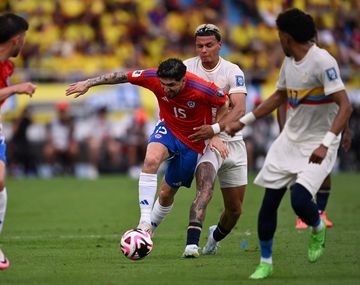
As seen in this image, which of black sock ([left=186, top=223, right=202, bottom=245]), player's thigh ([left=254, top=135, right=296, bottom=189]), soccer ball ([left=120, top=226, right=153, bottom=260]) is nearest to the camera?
player's thigh ([left=254, top=135, right=296, bottom=189])

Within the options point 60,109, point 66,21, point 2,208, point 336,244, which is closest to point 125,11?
point 66,21

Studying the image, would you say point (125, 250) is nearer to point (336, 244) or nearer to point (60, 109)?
point (336, 244)

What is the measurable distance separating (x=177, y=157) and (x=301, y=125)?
2164 millimetres

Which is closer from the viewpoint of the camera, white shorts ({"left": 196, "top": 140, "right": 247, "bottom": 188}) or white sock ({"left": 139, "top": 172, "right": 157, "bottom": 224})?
white sock ({"left": 139, "top": 172, "right": 157, "bottom": 224})

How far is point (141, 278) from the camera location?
29.2 feet

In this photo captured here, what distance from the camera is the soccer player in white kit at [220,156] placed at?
1077 cm

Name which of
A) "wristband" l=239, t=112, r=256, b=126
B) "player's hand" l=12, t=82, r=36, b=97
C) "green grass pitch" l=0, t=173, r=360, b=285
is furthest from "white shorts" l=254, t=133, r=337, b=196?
"player's hand" l=12, t=82, r=36, b=97

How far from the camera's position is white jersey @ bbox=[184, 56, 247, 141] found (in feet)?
36.3

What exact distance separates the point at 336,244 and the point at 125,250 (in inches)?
127

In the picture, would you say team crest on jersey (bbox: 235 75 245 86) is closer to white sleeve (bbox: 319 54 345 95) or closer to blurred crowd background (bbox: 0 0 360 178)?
white sleeve (bbox: 319 54 345 95)

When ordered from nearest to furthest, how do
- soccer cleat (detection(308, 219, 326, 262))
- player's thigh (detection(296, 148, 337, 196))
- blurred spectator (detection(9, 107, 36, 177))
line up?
player's thigh (detection(296, 148, 337, 196))
soccer cleat (detection(308, 219, 326, 262))
blurred spectator (detection(9, 107, 36, 177))

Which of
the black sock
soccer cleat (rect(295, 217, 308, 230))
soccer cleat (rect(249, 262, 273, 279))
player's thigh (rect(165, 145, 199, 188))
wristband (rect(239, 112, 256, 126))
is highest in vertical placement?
wristband (rect(239, 112, 256, 126))

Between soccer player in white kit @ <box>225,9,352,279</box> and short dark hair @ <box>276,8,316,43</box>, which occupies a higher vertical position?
short dark hair @ <box>276,8,316,43</box>

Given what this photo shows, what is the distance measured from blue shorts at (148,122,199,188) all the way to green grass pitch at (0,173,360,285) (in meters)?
0.92
